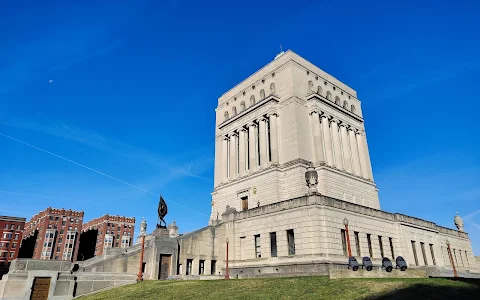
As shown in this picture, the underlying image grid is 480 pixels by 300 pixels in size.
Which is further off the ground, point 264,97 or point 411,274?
point 264,97

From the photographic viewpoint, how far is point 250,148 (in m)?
49.1

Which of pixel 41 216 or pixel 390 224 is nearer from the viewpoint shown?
pixel 390 224

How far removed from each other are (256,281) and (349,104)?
43288mm

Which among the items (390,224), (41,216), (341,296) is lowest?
(341,296)

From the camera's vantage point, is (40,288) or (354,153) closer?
(40,288)

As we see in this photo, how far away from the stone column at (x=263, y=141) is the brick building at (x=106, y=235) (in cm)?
9965

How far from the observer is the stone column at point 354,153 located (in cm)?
5122

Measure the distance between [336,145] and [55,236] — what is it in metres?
111

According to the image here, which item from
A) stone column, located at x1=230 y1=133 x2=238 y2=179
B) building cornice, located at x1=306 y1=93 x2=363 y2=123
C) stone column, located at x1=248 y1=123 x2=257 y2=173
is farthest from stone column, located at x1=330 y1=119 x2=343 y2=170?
stone column, located at x1=230 y1=133 x2=238 y2=179

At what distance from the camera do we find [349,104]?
5712cm

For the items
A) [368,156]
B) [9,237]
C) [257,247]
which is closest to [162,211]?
[257,247]

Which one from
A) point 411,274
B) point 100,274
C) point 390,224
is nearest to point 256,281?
point 411,274

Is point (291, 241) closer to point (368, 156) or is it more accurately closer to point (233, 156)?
point (233, 156)

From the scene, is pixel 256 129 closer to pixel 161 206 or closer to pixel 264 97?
pixel 264 97
